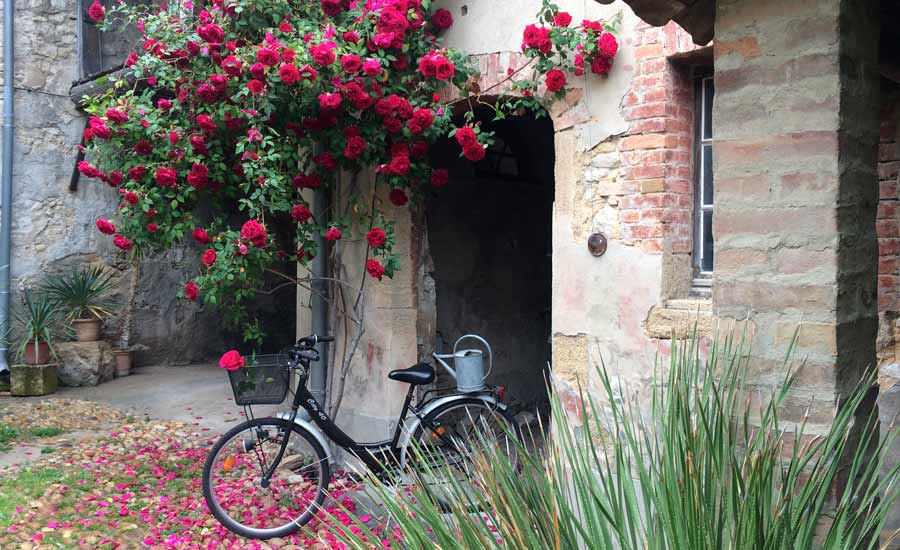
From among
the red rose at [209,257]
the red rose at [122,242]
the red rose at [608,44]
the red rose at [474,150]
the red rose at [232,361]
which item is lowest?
the red rose at [232,361]

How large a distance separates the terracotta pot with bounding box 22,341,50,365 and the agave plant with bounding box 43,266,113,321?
490 mm

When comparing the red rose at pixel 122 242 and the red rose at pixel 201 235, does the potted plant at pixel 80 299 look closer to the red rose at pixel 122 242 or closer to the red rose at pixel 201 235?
the red rose at pixel 122 242

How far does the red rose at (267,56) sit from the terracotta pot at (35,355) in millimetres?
4711

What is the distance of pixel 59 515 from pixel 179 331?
4.96 meters

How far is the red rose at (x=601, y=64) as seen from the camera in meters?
4.18

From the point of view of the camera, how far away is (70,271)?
8.34 meters

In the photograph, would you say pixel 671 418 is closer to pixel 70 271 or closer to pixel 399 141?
pixel 399 141

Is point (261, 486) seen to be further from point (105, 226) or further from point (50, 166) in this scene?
point (50, 166)

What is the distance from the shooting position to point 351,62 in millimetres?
4312

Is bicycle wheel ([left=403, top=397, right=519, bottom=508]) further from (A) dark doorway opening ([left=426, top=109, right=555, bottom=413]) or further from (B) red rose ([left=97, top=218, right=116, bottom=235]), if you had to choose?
(B) red rose ([left=97, top=218, right=116, bottom=235])

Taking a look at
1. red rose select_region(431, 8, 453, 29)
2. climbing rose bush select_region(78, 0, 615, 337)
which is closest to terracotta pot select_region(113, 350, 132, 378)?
climbing rose bush select_region(78, 0, 615, 337)

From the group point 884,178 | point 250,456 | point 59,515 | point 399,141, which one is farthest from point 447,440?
point 884,178

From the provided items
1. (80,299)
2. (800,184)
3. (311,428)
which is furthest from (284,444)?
(80,299)

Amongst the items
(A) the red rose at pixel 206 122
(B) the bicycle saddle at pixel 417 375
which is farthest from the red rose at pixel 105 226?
(B) the bicycle saddle at pixel 417 375
